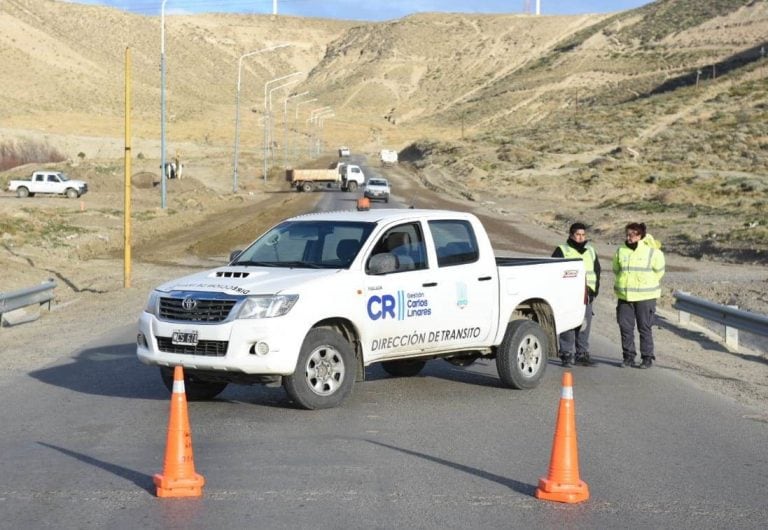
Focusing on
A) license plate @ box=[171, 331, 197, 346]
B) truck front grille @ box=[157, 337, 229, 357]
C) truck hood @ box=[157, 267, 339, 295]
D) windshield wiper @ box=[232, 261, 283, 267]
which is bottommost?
truck front grille @ box=[157, 337, 229, 357]

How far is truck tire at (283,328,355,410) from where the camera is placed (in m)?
10.7

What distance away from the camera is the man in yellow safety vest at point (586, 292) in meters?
14.4

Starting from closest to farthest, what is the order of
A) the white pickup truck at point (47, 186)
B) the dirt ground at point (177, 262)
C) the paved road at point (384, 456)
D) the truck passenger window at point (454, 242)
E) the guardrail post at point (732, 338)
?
1. the paved road at point (384, 456)
2. the truck passenger window at point (454, 242)
3. the dirt ground at point (177, 262)
4. the guardrail post at point (732, 338)
5. the white pickup truck at point (47, 186)

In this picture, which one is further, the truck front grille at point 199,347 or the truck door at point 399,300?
Answer: the truck door at point 399,300

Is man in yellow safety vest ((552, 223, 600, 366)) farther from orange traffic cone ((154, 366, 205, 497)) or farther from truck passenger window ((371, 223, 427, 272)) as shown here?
orange traffic cone ((154, 366, 205, 497))

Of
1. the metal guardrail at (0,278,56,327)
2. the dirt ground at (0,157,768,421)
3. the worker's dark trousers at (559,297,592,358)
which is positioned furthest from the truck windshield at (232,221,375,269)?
the metal guardrail at (0,278,56,327)

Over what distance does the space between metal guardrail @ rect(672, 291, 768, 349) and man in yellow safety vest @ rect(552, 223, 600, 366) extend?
2567 mm

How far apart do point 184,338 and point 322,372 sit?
1273mm

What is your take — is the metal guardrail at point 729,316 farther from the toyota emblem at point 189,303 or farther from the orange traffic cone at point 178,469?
the orange traffic cone at point 178,469

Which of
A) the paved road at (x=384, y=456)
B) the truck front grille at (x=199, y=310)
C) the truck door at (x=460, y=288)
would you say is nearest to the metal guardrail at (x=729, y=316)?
the paved road at (x=384, y=456)

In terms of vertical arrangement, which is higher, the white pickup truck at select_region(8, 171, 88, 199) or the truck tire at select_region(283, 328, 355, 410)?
the white pickup truck at select_region(8, 171, 88, 199)

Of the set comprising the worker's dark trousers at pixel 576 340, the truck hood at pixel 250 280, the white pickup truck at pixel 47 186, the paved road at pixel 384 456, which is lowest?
the paved road at pixel 384 456

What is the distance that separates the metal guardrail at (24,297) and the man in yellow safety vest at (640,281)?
30.4ft

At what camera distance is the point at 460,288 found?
12.2m
